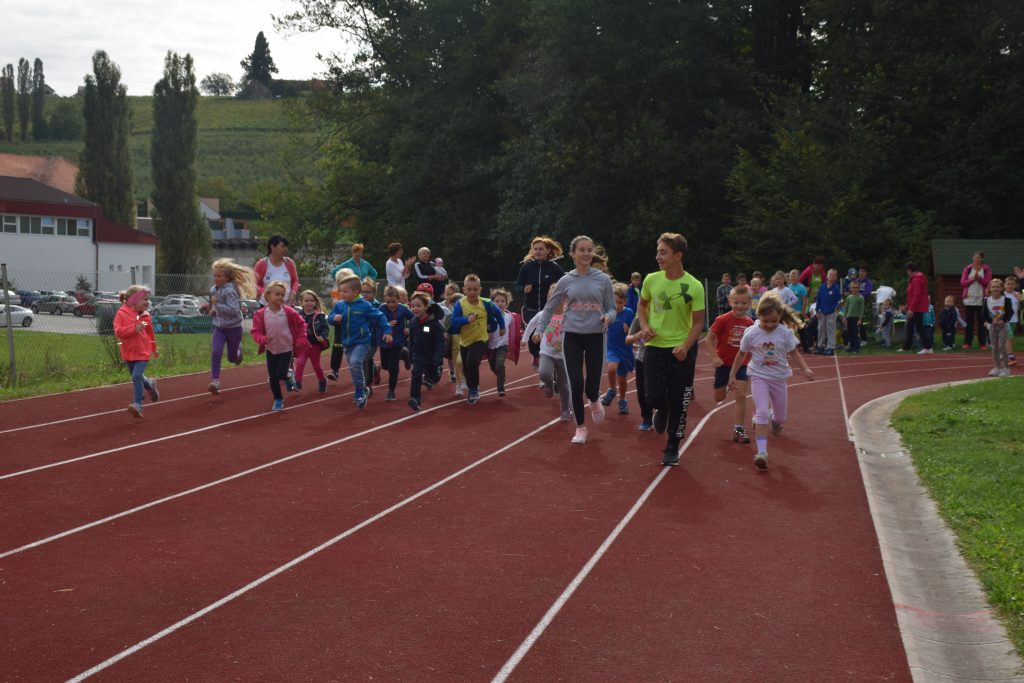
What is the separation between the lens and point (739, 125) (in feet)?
131

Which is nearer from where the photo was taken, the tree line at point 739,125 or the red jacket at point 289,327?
the red jacket at point 289,327

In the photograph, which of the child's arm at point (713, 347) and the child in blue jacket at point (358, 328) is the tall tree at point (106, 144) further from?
the child's arm at point (713, 347)

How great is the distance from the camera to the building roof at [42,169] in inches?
3888

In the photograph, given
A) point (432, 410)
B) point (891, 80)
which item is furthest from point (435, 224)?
point (432, 410)

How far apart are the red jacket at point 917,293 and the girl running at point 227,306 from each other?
1579 cm

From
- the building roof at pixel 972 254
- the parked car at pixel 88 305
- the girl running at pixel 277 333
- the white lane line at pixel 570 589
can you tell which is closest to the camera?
the white lane line at pixel 570 589

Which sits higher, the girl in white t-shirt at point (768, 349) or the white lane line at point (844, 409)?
the girl in white t-shirt at point (768, 349)

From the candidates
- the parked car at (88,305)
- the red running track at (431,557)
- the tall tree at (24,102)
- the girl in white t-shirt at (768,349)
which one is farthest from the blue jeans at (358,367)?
the tall tree at (24,102)

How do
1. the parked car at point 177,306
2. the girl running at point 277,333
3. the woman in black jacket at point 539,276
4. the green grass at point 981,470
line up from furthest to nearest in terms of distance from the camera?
the parked car at point 177,306 < the woman in black jacket at point 539,276 < the girl running at point 277,333 < the green grass at point 981,470

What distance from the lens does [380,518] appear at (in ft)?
27.4

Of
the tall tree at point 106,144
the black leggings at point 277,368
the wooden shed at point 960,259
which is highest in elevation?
the tall tree at point 106,144

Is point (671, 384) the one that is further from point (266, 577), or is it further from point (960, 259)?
point (960, 259)

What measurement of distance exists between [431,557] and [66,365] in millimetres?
13810

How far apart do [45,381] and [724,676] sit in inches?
601
